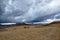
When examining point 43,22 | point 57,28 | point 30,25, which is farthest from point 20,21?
point 57,28

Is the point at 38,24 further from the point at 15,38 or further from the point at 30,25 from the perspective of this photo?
the point at 15,38

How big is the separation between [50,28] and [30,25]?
262mm

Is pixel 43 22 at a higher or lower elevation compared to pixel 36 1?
lower

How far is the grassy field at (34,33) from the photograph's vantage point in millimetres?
2170

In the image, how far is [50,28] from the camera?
219 cm

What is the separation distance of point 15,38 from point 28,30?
19cm

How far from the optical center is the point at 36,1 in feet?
7.40

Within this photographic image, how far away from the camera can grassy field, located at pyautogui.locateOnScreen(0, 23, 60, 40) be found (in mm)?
2170

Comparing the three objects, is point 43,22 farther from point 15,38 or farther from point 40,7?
point 15,38

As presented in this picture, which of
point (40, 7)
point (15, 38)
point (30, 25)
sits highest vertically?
point (40, 7)

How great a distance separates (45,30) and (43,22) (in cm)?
11

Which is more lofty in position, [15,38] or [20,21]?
[20,21]

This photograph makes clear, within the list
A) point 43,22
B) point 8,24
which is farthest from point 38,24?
point 8,24

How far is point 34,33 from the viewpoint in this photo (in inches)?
86.0
